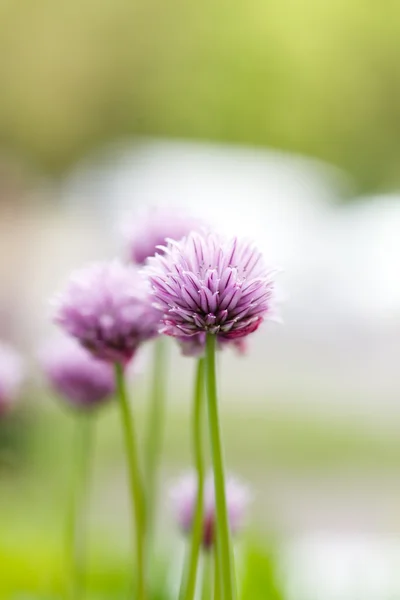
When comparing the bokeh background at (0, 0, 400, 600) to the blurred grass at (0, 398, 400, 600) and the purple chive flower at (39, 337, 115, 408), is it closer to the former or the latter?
the blurred grass at (0, 398, 400, 600)

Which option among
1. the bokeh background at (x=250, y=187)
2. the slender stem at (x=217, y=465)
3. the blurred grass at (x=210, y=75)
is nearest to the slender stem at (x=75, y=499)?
the slender stem at (x=217, y=465)

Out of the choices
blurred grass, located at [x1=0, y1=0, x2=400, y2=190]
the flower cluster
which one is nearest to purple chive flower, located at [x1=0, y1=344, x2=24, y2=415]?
the flower cluster

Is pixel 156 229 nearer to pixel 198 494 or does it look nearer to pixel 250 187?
pixel 198 494

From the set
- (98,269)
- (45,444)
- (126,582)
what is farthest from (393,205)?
(98,269)

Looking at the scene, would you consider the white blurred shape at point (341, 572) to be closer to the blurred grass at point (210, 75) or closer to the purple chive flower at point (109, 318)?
the purple chive flower at point (109, 318)

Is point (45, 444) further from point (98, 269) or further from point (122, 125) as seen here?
point (98, 269)

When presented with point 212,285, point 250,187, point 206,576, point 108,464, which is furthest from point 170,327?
point 250,187
